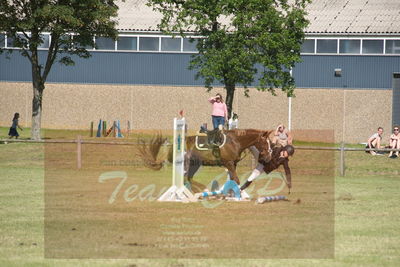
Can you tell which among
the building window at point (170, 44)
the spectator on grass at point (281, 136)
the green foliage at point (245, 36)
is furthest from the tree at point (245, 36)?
the building window at point (170, 44)

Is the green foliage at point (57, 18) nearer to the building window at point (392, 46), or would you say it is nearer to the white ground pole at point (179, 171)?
the building window at point (392, 46)

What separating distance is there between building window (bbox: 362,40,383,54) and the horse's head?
108ft

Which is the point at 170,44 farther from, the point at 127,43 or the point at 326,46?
the point at 326,46

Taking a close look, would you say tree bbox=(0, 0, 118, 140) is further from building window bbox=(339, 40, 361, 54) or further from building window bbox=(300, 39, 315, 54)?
building window bbox=(339, 40, 361, 54)

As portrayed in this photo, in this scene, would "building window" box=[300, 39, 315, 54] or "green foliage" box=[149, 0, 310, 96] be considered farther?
"building window" box=[300, 39, 315, 54]

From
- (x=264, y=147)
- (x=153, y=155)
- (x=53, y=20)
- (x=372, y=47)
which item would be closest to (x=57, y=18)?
(x=53, y=20)

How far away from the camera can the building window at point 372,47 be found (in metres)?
49.4

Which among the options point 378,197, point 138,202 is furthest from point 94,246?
point 378,197

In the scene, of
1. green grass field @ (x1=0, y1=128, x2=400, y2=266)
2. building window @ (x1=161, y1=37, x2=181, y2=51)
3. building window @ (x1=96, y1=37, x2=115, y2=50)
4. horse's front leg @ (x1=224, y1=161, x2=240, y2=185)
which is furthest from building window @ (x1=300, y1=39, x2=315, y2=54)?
horse's front leg @ (x1=224, y1=161, x2=240, y2=185)

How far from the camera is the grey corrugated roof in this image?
164 ft

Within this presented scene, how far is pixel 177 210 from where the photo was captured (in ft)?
52.4

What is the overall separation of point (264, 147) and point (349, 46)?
3318cm

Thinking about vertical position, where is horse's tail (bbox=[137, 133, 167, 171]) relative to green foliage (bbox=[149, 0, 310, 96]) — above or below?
below

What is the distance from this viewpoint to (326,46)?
5028 centimetres
